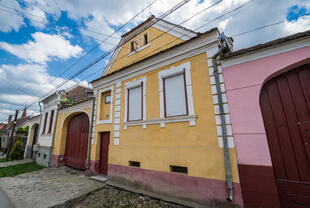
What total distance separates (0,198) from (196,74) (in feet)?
28.2

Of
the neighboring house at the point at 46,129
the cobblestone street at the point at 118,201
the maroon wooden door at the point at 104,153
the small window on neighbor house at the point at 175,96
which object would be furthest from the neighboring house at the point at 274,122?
the neighboring house at the point at 46,129

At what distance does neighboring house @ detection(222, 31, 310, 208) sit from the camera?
10.2 ft

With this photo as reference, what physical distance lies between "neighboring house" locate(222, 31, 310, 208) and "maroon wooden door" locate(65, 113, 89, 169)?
8.43m

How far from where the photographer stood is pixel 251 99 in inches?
141

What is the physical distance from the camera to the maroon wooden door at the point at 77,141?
844 cm

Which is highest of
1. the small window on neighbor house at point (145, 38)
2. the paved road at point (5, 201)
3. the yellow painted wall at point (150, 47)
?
the small window on neighbor house at point (145, 38)

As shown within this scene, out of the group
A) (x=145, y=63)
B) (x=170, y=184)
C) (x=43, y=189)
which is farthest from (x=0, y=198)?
(x=145, y=63)

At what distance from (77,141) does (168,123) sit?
7.43m

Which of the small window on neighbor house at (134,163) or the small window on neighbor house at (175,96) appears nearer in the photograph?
the small window on neighbor house at (175,96)

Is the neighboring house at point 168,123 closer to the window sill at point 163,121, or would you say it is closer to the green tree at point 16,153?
the window sill at point 163,121

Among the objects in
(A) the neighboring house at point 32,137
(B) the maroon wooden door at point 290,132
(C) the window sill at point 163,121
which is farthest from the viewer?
(A) the neighboring house at point 32,137

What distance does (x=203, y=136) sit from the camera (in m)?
4.12

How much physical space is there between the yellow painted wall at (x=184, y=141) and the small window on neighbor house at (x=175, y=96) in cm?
39

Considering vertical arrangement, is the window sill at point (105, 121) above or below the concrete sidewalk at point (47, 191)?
above
